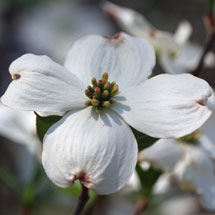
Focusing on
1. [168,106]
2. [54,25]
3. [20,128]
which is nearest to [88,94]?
[168,106]

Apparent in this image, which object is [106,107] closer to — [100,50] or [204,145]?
[100,50]

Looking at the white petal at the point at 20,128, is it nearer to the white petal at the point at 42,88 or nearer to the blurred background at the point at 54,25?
the white petal at the point at 42,88

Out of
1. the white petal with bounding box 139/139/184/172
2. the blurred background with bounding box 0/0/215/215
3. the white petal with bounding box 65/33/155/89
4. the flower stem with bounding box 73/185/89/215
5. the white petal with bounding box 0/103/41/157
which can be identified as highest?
the white petal with bounding box 65/33/155/89

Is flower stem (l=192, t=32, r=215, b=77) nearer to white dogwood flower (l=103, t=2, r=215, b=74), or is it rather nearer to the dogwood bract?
white dogwood flower (l=103, t=2, r=215, b=74)

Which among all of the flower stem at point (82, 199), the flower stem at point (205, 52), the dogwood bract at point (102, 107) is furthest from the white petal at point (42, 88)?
the flower stem at point (205, 52)

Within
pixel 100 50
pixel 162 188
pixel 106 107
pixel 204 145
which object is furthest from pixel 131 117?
pixel 162 188

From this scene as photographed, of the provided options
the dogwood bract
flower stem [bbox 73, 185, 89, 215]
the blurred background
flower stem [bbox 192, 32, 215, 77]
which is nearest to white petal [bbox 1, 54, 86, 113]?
the dogwood bract

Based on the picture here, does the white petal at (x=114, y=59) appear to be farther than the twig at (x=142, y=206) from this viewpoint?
No

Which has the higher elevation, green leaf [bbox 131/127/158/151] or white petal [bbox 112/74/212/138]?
white petal [bbox 112/74/212/138]

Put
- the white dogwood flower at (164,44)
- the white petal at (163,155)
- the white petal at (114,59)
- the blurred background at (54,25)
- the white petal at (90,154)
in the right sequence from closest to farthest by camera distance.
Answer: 1. the white petal at (90,154)
2. the white petal at (114,59)
3. the white petal at (163,155)
4. the white dogwood flower at (164,44)
5. the blurred background at (54,25)
